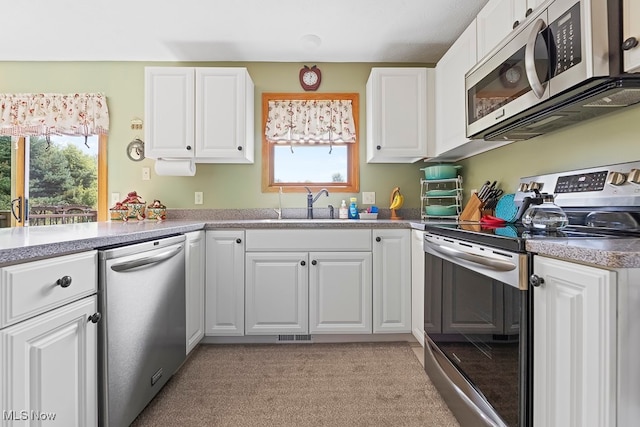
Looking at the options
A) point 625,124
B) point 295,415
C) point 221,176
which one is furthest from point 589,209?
point 221,176

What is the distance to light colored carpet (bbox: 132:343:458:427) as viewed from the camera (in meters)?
1.51

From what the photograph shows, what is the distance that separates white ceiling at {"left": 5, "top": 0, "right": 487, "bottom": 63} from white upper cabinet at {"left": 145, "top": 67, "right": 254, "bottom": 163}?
28 centimetres

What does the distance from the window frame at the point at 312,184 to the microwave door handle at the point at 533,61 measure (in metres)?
1.75

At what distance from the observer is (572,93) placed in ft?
3.78

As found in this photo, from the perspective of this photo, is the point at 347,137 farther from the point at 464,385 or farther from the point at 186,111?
the point at 464,385

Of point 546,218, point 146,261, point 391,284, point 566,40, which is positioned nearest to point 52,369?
point 146,261

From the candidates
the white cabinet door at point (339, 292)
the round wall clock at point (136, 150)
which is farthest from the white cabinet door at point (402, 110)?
the round wall clock at point (136, 150)

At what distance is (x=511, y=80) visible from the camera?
1.44m

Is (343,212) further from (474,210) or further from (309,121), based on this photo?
(474,210)

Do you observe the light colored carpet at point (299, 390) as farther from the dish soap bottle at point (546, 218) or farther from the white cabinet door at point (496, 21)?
the white cabinet door at point (496, 21)

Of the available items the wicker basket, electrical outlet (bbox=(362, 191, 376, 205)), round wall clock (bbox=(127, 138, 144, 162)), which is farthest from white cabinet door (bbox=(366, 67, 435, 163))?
round wall clock (bbox=(127, 138, 144, 162))

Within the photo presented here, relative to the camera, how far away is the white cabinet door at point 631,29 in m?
0.96

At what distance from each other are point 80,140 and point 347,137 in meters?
2.43

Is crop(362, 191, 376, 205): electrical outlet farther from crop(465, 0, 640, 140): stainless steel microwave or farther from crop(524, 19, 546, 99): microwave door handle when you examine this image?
crop(524, 19, 546, 99): microwave door handle
